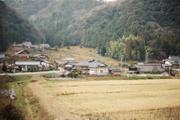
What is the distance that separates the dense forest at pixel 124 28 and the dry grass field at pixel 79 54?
93 cm

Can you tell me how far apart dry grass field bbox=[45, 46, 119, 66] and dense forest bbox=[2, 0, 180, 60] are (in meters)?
0.93

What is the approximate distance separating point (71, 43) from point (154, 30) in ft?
37.0

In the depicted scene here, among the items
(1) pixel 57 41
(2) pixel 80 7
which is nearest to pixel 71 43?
(1) pixel 57 41

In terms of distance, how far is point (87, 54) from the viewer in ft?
131

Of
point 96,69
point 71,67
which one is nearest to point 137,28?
point 71,67

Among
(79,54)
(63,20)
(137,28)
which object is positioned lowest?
(79,54)

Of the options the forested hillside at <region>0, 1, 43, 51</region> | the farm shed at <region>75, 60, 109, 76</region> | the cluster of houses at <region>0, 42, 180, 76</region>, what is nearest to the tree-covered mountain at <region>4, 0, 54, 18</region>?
the forested hillside at <region>0, 1, 43, 51</region>

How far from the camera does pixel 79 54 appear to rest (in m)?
39.6

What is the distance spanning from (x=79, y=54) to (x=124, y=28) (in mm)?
7841

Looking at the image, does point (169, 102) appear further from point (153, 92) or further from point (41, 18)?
point (41, 18)

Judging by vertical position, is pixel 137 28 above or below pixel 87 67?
above

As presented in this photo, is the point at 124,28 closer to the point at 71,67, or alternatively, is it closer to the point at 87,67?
the point at 87,67

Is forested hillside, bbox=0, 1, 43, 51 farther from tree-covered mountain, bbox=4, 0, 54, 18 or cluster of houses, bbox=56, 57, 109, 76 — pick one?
tree-covered mountain, bbox=4, 0, 54, 18

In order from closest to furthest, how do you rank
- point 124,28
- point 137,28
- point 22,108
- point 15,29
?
point 22,108 → point 15,29 → point 137,28 → point 124,28
